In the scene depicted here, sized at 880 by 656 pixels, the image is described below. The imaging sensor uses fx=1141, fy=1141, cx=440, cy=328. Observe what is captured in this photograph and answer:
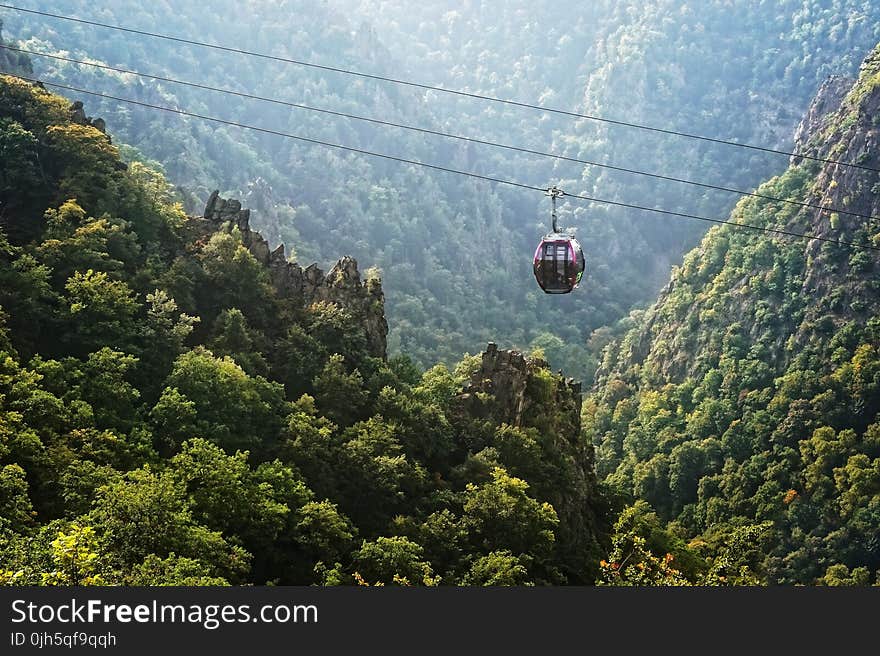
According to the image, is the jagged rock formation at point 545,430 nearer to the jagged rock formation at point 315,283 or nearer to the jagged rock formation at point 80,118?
the jagged rock formation at point 315,283

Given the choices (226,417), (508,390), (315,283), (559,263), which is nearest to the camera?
(559,263)

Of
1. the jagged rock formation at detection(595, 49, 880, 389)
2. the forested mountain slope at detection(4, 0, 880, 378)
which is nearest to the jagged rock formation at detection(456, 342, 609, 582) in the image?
the forested mountain slope at detection(4, 0, 880, 378)

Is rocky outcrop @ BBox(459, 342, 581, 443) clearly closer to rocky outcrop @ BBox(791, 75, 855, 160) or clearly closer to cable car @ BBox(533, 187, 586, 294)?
cable car @ BBox(533, 187, 586, 294)

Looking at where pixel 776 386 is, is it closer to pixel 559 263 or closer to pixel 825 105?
pixel 825 105

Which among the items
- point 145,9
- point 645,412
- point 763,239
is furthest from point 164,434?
point 145,9

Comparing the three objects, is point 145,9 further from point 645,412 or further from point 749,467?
point 749,467

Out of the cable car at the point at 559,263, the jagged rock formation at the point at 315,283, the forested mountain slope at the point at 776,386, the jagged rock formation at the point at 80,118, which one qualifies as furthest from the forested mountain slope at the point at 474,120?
the cable car at the point at 559,263

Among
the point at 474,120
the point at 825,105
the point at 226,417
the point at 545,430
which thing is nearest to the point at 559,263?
the point at 226,417
